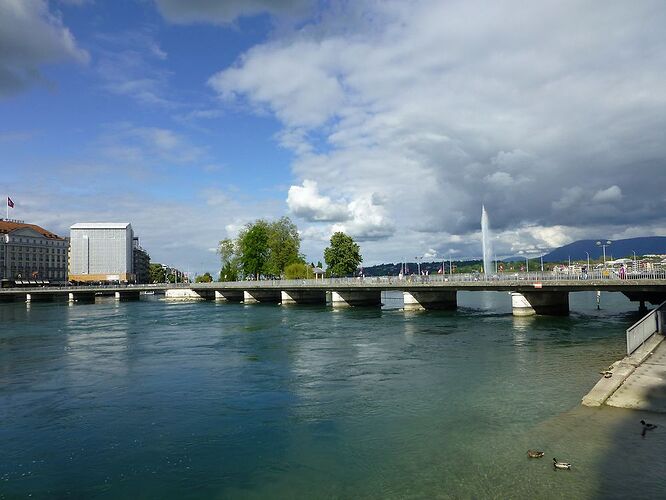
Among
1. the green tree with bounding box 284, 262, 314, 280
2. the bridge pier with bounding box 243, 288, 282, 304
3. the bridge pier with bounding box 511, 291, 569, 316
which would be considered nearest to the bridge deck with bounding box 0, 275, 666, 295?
the bridge pier with bounding box 511, 291, 569, 316

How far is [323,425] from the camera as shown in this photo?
19.6 m

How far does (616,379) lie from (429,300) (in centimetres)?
6225

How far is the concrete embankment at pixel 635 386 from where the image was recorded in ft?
61.2

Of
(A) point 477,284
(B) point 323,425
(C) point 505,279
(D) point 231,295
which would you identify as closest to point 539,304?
(C) point 505,279

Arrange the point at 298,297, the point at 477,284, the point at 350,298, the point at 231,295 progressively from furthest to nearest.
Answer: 1. the point at 231,295
2. the point at 298,297
3. the point at 350,298
4. the point at 477,284

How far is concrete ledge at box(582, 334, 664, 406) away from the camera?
65.6 feet

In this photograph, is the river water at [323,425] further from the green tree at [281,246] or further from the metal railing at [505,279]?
the green tree at [281,246]

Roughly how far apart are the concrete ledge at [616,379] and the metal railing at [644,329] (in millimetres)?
441

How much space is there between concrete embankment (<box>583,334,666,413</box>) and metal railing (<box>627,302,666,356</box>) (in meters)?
1.08

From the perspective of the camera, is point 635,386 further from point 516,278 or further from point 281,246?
point 281,246

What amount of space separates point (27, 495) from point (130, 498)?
303 centimetres

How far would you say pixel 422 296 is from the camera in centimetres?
8300

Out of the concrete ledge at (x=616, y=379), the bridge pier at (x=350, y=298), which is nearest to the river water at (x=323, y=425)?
the concrete ledge at (x=616, y=379)

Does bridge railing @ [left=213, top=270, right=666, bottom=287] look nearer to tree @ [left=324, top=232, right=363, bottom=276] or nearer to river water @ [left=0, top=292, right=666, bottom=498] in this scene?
river water @ [left=0, top=292, right=666, bottom=498]
